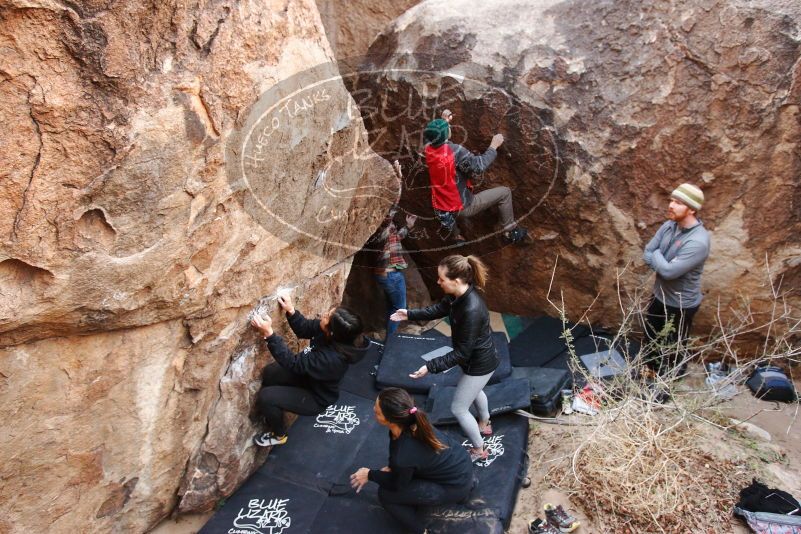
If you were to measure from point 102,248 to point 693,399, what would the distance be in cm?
318

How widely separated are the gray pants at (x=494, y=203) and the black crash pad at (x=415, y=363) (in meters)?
0.90

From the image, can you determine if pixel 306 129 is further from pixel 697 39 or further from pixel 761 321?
pixel 761 321

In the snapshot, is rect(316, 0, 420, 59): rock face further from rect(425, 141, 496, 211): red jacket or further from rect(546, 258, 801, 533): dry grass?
rect(546, 258, 801, 533): dry grass

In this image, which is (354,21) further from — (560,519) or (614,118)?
(560,519)

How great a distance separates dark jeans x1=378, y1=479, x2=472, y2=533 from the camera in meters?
2.94

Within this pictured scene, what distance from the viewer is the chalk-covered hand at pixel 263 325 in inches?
131

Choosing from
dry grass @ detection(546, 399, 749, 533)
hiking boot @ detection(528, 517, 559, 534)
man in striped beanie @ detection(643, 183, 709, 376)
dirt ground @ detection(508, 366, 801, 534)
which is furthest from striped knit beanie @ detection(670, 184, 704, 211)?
hiking boot @ detection(528, 517, 559, 534)

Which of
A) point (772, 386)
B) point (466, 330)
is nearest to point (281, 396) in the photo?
point (466, 330)

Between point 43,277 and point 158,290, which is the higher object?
point 43,277

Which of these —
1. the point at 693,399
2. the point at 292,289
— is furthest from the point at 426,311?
the point at 693,399

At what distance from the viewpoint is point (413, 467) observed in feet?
9.32

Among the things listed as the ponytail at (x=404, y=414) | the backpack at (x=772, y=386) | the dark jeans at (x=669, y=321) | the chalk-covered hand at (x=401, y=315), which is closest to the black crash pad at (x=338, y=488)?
the ponytail at (x=404, y=414)

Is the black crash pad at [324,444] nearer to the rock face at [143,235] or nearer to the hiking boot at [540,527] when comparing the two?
the rock face at [143,235]

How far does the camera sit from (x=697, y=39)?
4117 mm
